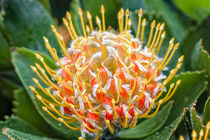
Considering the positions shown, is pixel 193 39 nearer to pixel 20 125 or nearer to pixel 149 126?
pixel 149 126

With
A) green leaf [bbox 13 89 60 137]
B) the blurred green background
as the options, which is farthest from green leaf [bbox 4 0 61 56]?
green leaf [bbox 13 89 60 137]

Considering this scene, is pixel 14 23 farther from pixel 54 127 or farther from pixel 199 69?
pixel 199 69

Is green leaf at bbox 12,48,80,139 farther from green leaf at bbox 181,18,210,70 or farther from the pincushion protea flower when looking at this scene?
green leaf at bbox 181,18,210,70

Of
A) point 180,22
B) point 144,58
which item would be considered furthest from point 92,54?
point 180,22

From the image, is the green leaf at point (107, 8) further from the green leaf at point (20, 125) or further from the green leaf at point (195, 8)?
the green leaf at point (20, 125)

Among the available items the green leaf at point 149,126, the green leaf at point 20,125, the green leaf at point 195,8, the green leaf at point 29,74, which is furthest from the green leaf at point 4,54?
the green leaf at point 195,8

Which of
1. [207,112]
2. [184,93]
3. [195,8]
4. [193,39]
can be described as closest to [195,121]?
[207,112]
